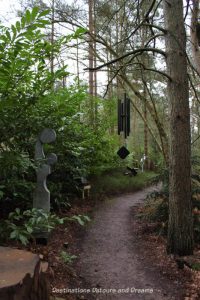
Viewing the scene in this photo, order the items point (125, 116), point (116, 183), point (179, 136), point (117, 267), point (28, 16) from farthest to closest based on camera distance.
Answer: point (116, 183) < point (125, 116) < point (179, 136) < point (117, 267) < point (28, 16)

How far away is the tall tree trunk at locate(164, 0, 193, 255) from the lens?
6.50 m

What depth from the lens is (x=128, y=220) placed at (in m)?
9.86

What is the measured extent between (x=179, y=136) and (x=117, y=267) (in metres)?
2.65

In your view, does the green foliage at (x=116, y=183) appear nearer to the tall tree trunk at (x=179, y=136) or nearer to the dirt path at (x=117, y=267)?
the dirt path at (x=117, y=267)

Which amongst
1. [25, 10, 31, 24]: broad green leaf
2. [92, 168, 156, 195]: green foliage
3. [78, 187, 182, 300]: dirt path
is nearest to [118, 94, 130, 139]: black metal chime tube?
[78, 187, 182, 300]: dirt path

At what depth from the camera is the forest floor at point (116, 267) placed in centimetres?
496

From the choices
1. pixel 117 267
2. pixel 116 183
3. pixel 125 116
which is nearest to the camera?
pixel 117 267

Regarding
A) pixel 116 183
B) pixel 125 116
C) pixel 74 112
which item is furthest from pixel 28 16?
pixel 116 183

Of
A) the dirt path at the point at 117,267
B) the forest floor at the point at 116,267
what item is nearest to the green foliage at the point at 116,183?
the dirt path at the point at 117,267

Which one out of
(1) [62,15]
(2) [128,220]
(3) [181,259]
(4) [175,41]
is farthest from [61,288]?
(1) [62,15]

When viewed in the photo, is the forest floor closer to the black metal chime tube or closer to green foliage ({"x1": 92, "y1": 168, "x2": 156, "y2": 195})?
the black metal chime tube

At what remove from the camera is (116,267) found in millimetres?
6008

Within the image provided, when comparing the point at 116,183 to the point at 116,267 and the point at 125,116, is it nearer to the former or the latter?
the point at 125,116

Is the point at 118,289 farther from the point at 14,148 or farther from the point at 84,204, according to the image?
the point at 84,204
